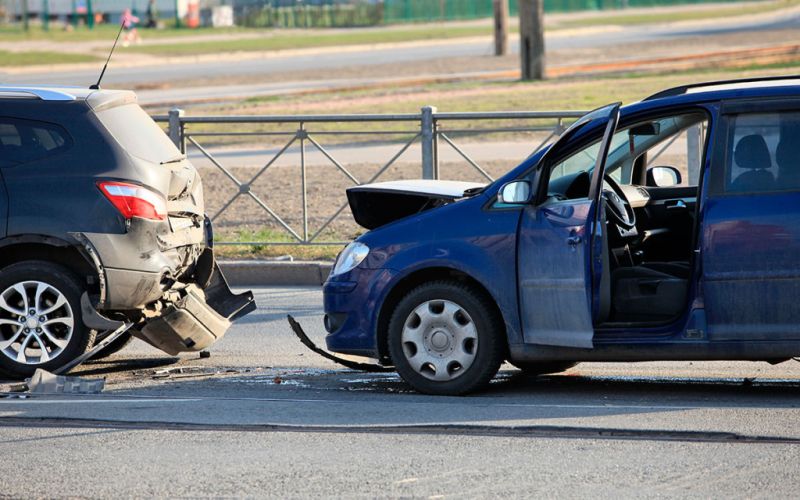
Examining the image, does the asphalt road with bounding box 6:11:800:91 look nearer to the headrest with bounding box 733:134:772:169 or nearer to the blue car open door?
the blue car open door

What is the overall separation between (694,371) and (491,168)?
9.34 m

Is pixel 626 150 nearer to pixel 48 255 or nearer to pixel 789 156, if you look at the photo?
pixel 789 156

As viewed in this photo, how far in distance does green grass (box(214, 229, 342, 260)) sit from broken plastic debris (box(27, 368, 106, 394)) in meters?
5.54

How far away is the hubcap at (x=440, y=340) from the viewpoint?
7543 mm

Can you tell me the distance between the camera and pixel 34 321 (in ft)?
27.1

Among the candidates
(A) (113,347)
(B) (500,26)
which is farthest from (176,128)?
(B) (500,26)

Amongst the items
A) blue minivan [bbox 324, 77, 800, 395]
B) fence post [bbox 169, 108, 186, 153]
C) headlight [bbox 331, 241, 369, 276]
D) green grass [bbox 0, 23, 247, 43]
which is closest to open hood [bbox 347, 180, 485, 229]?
blue minivan [bbox 324, 77, 800, 395]

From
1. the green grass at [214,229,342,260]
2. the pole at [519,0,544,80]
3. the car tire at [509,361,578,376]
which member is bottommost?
the car tire at [509,361,578,376]

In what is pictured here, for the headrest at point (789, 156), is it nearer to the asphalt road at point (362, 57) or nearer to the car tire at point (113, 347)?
the car tire at point (113, 347)

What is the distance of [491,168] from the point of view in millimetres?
17500

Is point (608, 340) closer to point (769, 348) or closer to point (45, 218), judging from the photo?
point (769, 348)

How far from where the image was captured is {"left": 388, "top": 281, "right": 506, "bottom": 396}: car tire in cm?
750

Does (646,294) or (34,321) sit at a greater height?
(646,294)

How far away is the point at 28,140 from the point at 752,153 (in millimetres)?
4385
